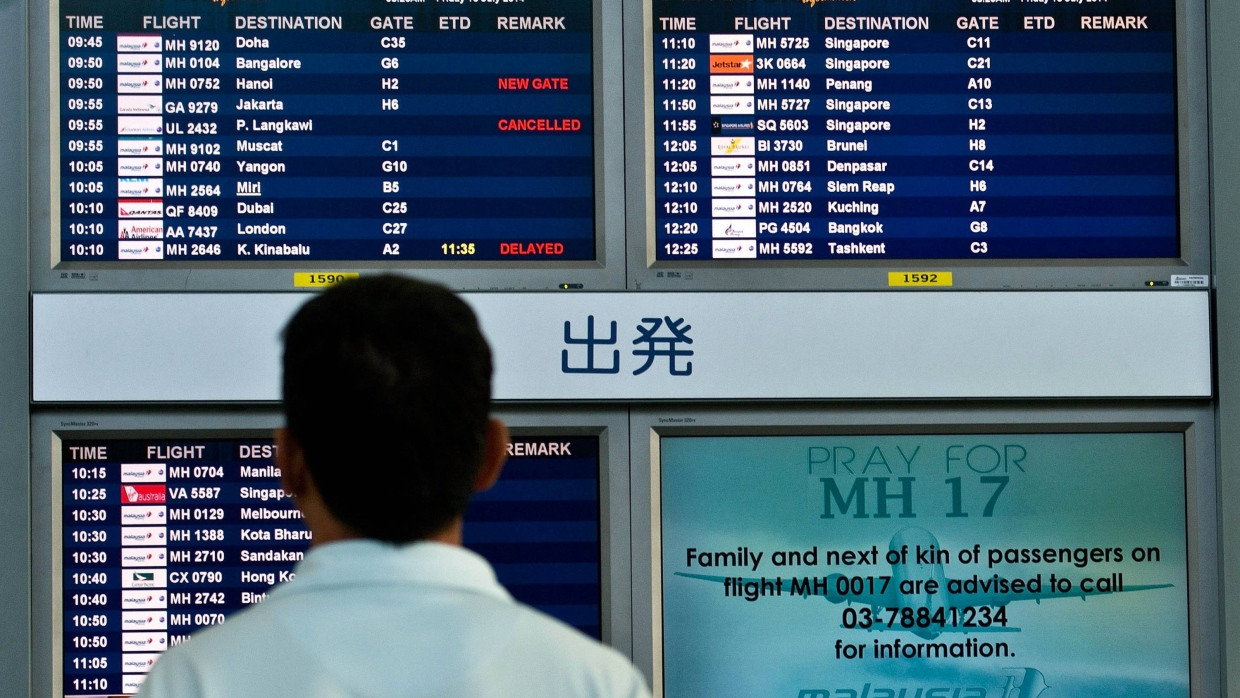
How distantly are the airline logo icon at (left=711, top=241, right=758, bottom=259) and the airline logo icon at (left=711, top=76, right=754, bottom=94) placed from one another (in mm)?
324

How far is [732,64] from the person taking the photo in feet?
8.81

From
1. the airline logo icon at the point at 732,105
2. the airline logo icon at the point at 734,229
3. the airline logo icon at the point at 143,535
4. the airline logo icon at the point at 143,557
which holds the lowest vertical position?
the airline logo icon at the point at 143,557

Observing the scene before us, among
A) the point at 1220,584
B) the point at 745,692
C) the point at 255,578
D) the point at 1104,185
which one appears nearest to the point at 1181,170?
the point at 1104,185

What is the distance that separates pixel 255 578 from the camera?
8.62 ft

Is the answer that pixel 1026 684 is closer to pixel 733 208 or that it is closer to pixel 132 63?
pixel 733 208

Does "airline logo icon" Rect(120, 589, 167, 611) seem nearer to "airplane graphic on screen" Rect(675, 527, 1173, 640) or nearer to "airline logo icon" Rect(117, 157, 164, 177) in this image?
"airline logo icon" Rect(117, 157, 164, 177)

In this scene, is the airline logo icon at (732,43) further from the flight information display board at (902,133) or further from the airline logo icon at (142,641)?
the airline logo icon at (142,641)

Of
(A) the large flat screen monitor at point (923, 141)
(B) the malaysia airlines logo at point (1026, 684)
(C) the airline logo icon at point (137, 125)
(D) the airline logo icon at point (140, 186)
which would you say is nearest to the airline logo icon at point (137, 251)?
(D) the airline logo icon at point (140, 186)

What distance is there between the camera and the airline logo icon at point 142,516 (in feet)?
8.59

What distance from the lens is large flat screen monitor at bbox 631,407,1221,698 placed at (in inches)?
104

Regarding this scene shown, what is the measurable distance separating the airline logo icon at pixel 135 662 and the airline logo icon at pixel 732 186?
152 centimetres

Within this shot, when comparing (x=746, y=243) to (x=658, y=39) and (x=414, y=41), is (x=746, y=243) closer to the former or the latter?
(x=658, y=39)

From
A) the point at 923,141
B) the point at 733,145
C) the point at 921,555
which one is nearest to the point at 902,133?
the point at 923,141

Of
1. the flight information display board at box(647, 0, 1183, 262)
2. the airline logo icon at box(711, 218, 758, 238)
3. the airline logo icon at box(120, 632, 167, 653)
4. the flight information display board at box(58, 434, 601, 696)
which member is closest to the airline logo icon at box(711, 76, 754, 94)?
the flight information display board at box(647, 0, 1183, 262)
